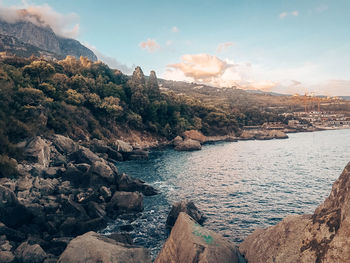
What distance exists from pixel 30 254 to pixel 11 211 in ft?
22.2

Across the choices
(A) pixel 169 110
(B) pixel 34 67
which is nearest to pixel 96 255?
(B) pixel 34 67

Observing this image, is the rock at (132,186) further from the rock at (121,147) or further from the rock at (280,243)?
the rock at (121,147)

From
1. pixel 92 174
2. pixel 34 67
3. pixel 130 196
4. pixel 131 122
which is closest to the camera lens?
pixel 130 196

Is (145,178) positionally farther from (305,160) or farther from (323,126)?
(323,126)

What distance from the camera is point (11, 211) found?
60.9 feet

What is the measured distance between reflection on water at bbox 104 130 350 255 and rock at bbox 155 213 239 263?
7.50m

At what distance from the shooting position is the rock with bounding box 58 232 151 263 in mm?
11234

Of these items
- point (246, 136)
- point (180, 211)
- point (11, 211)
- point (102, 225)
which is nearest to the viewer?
point (11, 211)

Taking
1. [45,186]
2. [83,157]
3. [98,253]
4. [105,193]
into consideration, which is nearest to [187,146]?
[83,157]

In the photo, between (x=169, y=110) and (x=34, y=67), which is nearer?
(x=34, y=67)

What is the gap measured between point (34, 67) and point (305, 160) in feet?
259

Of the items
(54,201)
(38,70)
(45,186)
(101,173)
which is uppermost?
(38,70)

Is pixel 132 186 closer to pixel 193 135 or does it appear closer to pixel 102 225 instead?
pixel 102 225

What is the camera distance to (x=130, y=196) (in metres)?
25.8
